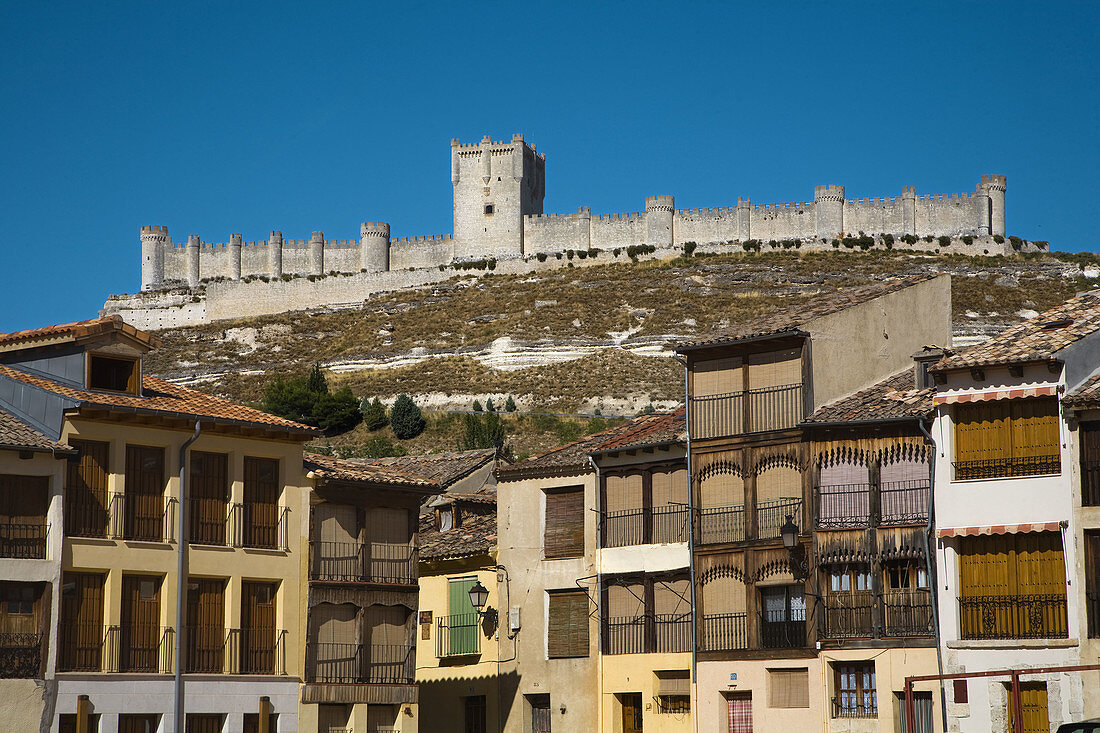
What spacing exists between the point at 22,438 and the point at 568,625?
1434 centimetres

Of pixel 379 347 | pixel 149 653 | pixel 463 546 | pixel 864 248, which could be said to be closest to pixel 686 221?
pixel 864 248

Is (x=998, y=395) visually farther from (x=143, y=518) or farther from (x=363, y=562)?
(x=143, y=518)

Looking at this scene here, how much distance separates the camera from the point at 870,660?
34.3 metres

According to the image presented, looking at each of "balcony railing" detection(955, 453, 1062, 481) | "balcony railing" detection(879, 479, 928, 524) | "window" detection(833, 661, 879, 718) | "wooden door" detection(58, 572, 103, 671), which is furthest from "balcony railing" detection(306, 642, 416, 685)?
"balcony railing" detection(955, 453, 1062, 481)

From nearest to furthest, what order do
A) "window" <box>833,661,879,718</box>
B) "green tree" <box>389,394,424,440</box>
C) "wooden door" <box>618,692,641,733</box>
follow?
"window" <box>833,661,879,718</box>
"wooden door" <box>618,692,641,733</box>
"green tree" <box>389,394,424,440</box>

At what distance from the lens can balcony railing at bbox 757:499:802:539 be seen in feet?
119

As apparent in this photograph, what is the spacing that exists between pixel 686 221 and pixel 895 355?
11426 cm

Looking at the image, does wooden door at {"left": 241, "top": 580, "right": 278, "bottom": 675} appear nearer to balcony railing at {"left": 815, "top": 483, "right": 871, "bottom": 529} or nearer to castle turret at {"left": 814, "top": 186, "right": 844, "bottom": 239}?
balcony railing at {"left": 815, "top": 483, "right": 871, "bottom": 529}

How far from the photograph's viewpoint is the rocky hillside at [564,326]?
4528 inches

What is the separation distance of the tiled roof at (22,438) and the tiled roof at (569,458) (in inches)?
512

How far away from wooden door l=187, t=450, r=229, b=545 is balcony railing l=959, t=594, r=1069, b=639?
14790 millimetres

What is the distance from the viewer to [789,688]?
118ft

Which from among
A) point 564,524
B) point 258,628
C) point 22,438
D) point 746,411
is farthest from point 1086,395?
point 22,438

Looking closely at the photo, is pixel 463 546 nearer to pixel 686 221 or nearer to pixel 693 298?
pixel 693 298
